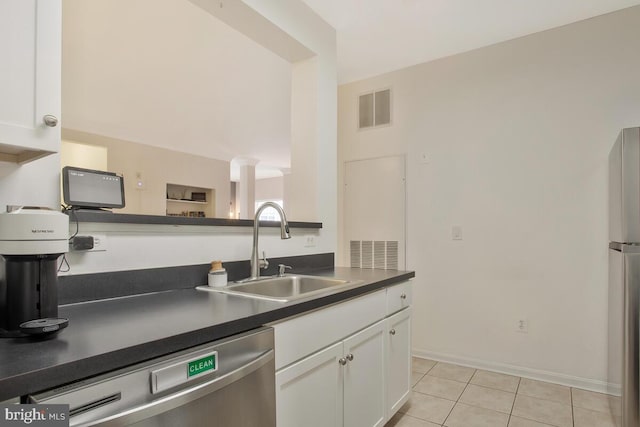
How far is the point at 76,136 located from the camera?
5.22 m

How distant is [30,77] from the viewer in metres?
0.98

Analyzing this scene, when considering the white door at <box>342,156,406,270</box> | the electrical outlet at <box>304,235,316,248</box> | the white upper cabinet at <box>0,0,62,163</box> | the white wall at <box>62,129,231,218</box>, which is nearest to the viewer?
the white upper cabinet at <box>0,0,62,163</box>

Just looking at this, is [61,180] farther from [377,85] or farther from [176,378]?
[377,85]

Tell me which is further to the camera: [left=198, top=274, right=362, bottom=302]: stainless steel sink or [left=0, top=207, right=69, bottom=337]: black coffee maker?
[left=198, top=274, right=362, bottom=302]: stainless steel sink

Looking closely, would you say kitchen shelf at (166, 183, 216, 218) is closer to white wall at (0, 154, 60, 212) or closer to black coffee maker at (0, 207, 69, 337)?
white wall at (0, 154, 60, 212)

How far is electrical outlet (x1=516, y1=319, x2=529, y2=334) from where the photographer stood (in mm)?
2760

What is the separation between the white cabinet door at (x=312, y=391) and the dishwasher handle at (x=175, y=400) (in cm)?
22

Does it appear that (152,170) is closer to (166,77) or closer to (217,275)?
(166,77)

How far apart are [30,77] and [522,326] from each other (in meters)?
3.23

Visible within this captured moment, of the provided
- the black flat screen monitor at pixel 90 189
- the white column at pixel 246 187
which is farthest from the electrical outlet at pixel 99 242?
the white column at pixel 246 187

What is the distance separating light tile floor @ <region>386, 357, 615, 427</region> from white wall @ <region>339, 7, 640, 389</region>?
6.8 inches

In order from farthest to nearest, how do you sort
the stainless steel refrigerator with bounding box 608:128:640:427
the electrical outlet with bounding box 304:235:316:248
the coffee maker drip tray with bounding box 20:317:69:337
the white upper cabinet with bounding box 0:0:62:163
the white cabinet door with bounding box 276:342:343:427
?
the electrical outlet with bounding box 304:235:316:248, the stainless steel refrigerator with bounding box 608:128:640:427, the white cabinet door with bounding box 276:342:343:427, the white upper cabinet with bounding box 0:0:62:163, the coffee maker drip tray with bounding box 20:317:69:337

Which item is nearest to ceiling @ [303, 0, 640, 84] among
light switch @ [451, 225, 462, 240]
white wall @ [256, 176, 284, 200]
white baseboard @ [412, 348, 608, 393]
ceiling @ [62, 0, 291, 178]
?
A: ceiling @ [62, 0, 291, 178]

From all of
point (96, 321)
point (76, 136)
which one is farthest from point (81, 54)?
point (96, 321)
